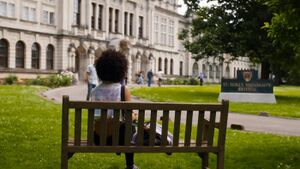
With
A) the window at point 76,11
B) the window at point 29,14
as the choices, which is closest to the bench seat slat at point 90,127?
the window at point 29,14

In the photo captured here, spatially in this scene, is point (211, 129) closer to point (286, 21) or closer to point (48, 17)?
point (286, 21)

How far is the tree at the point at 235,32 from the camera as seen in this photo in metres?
33.5

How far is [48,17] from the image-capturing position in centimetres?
6131

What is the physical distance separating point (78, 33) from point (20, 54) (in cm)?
933

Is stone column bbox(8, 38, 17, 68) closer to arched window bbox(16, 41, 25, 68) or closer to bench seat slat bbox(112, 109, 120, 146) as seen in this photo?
arched window bbox(16, 41, 25, 68)

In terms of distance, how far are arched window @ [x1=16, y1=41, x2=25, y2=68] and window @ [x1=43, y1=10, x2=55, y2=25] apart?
432cm

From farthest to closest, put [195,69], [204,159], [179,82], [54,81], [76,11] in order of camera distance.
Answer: [195,69] < [179,82] < [76,11] < [54,81] < [204,159]

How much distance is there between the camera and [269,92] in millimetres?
29203

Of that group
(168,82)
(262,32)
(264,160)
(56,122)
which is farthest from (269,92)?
(168,82)

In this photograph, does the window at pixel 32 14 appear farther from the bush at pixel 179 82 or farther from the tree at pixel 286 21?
the tree at pixel 286 21

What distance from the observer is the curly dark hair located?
297 inches

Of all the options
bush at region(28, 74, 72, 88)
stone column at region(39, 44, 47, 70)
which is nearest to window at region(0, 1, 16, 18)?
stone column at region(39, 44, 47, 70)

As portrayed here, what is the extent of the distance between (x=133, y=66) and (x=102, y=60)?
71.7 m

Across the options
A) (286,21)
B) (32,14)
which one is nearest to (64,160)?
(286,21)
